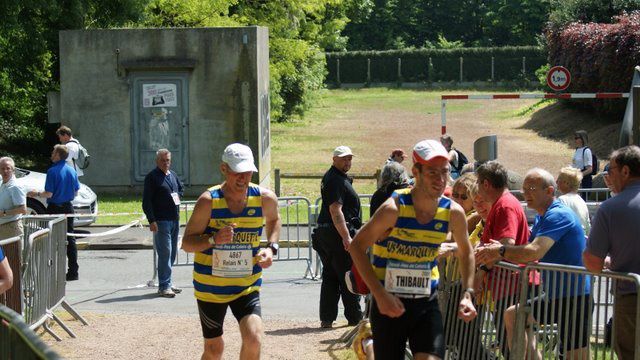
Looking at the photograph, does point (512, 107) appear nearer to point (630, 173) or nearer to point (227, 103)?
point (227, 103)

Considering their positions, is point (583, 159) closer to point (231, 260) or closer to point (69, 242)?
point (69, 242)

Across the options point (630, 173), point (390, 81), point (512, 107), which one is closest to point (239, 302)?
point (630, 173)

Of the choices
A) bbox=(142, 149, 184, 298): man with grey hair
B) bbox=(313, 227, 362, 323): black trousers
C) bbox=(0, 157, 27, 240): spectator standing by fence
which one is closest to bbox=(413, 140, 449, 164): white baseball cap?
bbox=(313, 227, 362, 323): black trousers

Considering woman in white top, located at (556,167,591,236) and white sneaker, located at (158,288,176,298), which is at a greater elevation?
woman in white top, located at (556,167,591,236)

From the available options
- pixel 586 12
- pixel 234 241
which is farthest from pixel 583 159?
pixel 586 12

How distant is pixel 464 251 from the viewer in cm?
691

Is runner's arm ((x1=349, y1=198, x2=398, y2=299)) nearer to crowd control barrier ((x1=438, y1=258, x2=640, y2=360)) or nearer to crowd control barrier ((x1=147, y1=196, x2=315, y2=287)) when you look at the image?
crowd control barrier ((x1=438, y1=258, x2=640, y2=360))

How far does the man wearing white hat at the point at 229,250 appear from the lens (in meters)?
7.66

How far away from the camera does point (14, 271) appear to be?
9.73 metres

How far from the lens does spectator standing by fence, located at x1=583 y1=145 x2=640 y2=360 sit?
7.02 meters

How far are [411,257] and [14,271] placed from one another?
14.8ft

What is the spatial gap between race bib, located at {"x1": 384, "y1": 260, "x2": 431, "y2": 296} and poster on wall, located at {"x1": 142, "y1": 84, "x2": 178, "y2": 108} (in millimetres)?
18396

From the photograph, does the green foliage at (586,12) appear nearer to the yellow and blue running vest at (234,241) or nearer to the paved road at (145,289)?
the paved road at (145,289)

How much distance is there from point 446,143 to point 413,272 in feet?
41.8
